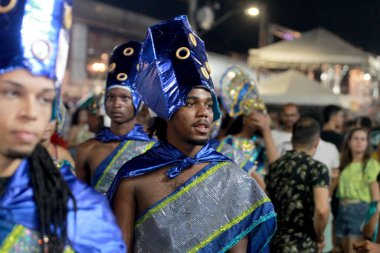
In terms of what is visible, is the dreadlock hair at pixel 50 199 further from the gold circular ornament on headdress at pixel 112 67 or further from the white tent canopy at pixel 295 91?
the white tent canopy at pixel 295 91

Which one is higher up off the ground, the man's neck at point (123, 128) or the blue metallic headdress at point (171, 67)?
the blue metallic headdress at point (171, 67)

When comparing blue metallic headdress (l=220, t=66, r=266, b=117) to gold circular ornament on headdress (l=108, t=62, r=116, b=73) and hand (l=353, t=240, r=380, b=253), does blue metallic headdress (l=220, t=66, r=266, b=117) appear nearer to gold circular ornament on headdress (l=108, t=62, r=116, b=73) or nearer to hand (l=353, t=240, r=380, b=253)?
gold circular ornament on headdress (l=108, t=62, r=116, b=73)

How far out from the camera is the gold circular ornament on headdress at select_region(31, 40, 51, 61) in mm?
1997

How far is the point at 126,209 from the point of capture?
331cm

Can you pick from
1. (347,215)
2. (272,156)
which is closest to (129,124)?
(272,156)

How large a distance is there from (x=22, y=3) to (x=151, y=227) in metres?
1.62

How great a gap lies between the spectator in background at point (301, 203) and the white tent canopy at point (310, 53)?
1159 cm

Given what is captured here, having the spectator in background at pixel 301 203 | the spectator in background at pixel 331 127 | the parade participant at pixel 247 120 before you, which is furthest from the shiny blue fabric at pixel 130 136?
the spectator in background at pixel 331 127

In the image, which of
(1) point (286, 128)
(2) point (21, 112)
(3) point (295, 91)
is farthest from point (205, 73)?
(3) point (295, 91)

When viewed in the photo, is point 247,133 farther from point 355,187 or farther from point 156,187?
point 156,187

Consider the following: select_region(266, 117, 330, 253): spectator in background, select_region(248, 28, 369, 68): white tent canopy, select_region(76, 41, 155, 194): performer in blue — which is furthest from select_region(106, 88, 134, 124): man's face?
select_region(248, 28, 369, 68): white tent canopy

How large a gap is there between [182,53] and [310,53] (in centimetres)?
1333

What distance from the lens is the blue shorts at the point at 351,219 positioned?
689 cm

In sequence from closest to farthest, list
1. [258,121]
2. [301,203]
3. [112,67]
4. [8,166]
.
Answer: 1. [8,166]
2. [301,203]
3. [112,67]
4. [258,121]
